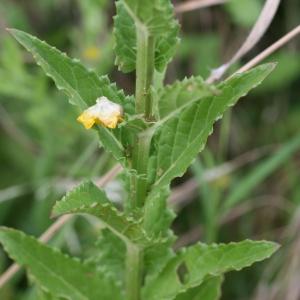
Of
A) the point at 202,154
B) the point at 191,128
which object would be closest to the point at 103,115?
the point at 191,128

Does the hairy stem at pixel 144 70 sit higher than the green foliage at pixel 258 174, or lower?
lower

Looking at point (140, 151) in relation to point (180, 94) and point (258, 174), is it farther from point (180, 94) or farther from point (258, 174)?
point (258, 174)

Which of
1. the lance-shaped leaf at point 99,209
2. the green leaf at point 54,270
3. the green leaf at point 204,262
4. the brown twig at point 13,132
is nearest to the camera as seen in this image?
the lance-shaped leaf at point 99,209

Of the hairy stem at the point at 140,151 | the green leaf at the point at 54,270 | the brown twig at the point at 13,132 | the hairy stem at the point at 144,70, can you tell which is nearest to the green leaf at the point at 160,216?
the hairy stem at the point at 140,151

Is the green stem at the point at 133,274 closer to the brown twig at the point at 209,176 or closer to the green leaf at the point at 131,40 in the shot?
the green leaf at the point at 131,40

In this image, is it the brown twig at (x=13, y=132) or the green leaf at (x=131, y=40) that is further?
the brown twig at (x=13, y=132)

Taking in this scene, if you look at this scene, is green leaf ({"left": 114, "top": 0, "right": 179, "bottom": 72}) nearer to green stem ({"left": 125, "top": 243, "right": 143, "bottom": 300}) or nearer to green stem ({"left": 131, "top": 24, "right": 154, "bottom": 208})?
green stem ({"left": 131, "top": 24, "right": 154, "bottom": 208})

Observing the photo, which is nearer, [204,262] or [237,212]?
[204,262]
